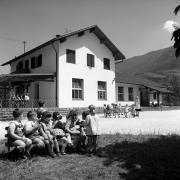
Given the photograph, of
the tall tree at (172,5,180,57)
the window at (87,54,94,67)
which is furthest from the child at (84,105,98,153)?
the window at (87,54,94,67)

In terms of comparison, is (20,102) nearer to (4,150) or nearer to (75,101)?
(75,101)

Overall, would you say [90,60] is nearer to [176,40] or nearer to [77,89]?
[77,89]

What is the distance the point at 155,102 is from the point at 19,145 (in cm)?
3100

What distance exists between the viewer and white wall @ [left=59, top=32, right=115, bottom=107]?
67.3 feet

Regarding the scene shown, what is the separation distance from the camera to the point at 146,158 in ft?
19.0

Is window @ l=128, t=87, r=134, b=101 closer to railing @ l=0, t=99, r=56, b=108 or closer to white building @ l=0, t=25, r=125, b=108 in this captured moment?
white building @ l=0, t=25, r=125, b=108

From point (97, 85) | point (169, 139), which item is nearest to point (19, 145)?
point (169, 139)

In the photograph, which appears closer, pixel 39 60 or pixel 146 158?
pixel 146 158

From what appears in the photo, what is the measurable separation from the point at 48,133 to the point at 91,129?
1135mm

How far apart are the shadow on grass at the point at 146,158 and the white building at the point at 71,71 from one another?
515 inches

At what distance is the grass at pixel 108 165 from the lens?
4.70 m

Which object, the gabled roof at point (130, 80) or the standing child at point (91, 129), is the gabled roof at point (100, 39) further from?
the standing child at point (91, 129)

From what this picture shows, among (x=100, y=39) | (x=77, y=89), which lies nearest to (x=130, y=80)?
(x=100, y=39)

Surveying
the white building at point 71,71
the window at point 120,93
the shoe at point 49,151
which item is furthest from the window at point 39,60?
the shoe at point 49,151
